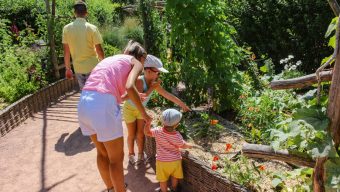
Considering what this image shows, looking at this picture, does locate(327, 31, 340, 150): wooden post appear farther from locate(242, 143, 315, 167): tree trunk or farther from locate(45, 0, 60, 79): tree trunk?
locate(45, 0, 60, 79): tree trunk

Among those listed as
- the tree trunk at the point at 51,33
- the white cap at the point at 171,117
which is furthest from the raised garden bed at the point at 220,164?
the tree trunk at the point at 51,33

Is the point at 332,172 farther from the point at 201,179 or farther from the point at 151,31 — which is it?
the point at 151,31

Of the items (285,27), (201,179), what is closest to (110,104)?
(201,179)

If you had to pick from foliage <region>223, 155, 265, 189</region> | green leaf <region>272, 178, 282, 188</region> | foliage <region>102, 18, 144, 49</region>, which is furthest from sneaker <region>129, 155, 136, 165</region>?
foliage <region>102, 18, 144, 49</region>

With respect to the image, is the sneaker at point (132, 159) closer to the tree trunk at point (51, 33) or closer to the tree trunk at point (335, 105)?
the tree trunk at point (335, 105)

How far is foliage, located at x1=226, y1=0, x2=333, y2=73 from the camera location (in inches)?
301

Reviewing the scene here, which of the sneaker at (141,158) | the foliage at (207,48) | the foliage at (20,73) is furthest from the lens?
the foliage at (20,73)

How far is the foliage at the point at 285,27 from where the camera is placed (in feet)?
25.1

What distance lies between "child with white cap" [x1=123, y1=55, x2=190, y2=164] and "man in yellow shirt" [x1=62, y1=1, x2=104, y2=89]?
1296 mm

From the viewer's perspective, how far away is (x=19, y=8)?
46.3ft

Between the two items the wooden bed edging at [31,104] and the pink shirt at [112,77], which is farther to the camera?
the wooden bed edging at [31,104]

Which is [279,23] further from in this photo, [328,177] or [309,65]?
[328,177]

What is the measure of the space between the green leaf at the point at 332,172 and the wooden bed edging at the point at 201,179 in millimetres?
1143

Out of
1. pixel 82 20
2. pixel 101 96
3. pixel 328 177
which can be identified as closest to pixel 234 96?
pixel 82 20
